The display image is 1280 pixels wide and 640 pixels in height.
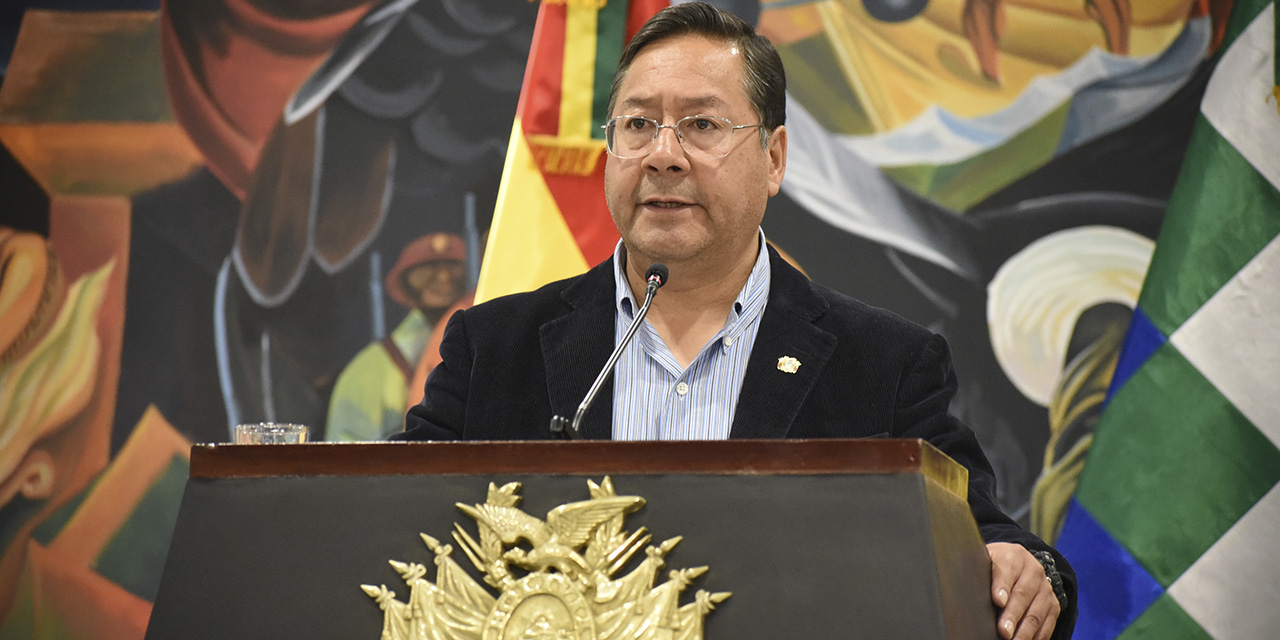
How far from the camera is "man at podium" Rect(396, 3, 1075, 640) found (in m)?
1.97

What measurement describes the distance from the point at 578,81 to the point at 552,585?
81.2 inches

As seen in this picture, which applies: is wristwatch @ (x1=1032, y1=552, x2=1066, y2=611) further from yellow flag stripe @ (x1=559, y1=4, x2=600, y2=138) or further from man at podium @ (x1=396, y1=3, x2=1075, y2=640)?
yellow flag stripe @ (x1=559, y1=4, x2=600, y2=138)

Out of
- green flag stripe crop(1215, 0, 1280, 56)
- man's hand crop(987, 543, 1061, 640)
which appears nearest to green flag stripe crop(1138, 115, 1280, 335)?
green flag stripe crop(1215, 0, 1280, 56)

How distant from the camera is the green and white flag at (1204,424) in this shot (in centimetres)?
280

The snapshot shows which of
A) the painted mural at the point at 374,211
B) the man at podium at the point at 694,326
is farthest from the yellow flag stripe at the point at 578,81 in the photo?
the man at podium at the point at 694,326

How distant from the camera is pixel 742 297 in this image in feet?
7.09

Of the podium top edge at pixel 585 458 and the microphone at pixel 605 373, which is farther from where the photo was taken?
the microphone at pixel 605 373

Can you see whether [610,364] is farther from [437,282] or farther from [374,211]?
[374,211]

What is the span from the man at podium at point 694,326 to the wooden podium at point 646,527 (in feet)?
1.98

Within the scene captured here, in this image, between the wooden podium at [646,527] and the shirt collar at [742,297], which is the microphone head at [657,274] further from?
the wooden podium at [646,527]

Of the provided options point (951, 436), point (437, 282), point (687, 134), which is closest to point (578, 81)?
point (437, 282)

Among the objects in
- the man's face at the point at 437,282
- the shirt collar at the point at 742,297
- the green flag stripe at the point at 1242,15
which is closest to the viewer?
the shirt collar at the point at 742,297

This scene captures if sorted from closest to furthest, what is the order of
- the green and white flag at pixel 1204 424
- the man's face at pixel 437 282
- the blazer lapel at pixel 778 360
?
the blazer lapel at pixel 778 360 < the green and white flag at pixel 1204 424 < the man's face at pixel 437 282

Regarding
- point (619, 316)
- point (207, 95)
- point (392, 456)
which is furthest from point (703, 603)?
point (207, 95)
